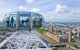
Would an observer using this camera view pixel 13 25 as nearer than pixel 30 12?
No

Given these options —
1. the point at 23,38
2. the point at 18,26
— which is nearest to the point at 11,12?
the point at 18,26

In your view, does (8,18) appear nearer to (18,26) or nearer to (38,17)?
(18,26)

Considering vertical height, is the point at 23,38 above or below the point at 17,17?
below

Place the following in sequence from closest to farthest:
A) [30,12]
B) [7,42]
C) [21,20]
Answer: [7,42]
[30,12]
[21,20]

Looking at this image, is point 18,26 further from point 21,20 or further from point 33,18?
point 33,18

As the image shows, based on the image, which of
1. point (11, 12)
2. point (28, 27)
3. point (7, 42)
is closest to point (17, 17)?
point (11, 12)

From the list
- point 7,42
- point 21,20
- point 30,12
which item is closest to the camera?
point 7,42
